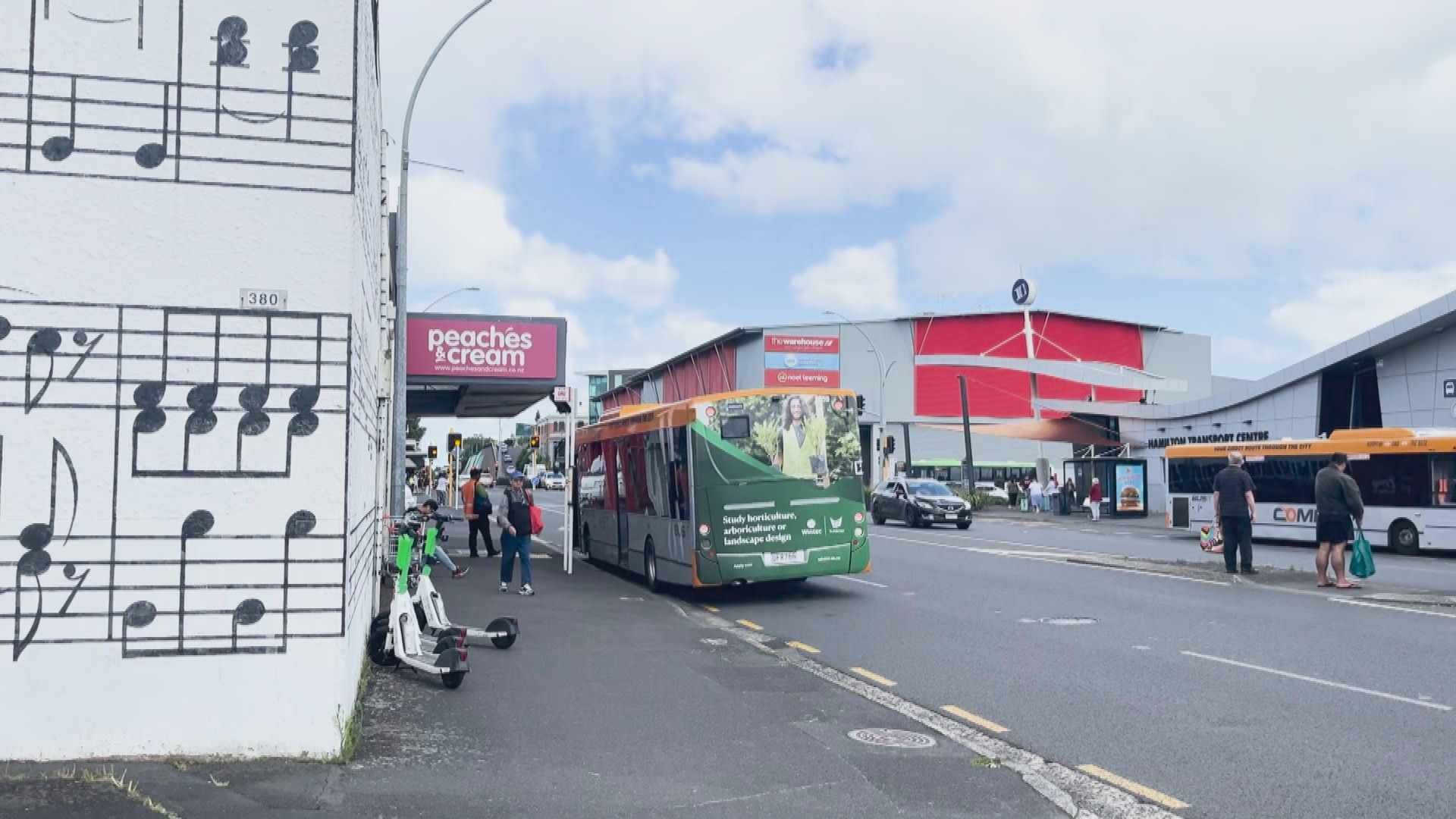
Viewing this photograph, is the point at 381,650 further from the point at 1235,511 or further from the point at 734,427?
the point at 1235,511

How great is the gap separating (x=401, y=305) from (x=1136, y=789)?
44.4ft

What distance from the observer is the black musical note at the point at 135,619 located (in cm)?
652

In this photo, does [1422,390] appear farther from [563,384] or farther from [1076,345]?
[1076,345]

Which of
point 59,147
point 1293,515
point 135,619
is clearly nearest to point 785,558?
point 135,619

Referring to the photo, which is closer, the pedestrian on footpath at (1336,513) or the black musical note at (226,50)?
the black musical note at (226,50)

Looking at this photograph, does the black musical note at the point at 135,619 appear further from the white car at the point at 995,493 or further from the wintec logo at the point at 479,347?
the white car at the point at 995,493

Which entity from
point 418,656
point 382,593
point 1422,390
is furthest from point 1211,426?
point 418,656

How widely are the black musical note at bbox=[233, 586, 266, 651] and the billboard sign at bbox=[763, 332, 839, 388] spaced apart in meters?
72.3

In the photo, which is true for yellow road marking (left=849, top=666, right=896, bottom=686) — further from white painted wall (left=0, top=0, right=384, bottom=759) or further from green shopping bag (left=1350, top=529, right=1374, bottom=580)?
green shopping bag (left=1350, top=529, right=1374, bottom=580)

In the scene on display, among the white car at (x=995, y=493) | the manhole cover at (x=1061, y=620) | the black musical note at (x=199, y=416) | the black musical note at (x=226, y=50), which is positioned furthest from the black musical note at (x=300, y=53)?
the white car at (x=995, y=493)

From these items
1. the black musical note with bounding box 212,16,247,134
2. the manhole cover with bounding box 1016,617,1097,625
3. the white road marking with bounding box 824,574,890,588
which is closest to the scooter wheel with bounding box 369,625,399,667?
the black musical note with bounding box 212,16,247,134

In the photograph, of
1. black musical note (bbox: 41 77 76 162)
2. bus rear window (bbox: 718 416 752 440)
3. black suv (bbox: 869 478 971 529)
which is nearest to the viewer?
black musical note (bbox: 41 77 76 162)

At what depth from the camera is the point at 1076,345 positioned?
81.9 m

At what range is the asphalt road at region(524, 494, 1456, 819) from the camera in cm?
696
